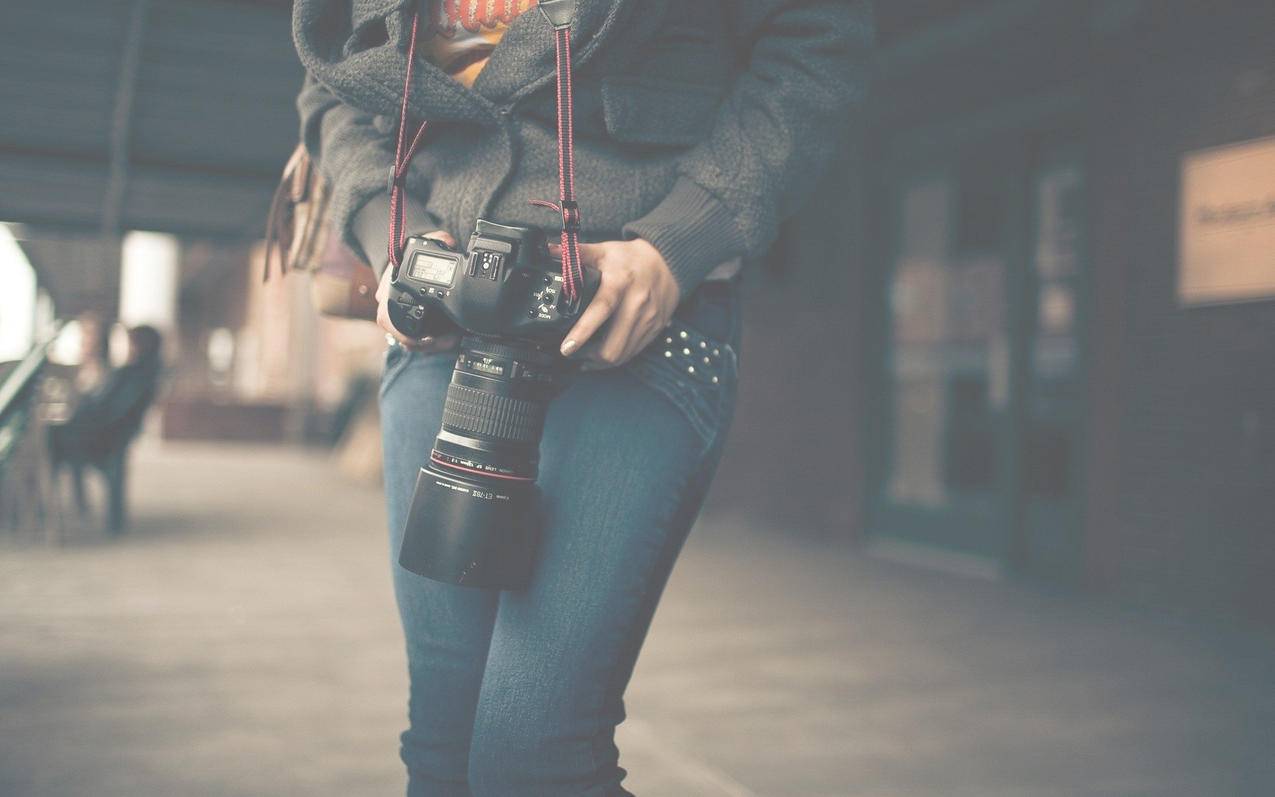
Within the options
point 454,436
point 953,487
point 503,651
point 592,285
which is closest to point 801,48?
point 592,285

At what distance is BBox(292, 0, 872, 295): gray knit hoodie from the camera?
1143 millimetres

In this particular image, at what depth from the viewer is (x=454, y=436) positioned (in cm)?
109

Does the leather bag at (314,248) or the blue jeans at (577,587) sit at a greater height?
the leather bag at (314,248)

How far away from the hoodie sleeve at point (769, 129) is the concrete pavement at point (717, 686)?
1826mm

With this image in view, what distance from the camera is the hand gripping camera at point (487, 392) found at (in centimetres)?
103

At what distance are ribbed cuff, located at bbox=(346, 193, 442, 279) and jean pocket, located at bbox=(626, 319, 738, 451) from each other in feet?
0.82

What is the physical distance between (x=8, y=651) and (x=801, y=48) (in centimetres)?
369

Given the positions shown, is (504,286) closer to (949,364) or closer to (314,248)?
(314,248)

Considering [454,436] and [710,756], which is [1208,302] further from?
[454,436]

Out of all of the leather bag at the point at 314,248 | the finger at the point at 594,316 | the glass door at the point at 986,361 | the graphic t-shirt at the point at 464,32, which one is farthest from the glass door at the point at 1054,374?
the finger at the point at 594,316

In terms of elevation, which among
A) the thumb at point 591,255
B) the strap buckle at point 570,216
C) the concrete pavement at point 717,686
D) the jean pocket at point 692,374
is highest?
the strap buckle at point 570,216

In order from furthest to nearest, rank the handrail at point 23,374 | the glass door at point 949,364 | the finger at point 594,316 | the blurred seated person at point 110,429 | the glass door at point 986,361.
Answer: the blurred seated person at point 110,429 → the glass door at point 949,364 → the glass door at point 986,361 → the handrail at point 23,374 → the finger at point 594,316

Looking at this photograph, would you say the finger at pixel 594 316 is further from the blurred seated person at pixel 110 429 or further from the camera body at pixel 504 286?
the blurred seated person at pixel 110 429

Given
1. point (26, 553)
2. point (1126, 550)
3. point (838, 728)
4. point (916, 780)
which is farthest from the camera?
point (26, 553)
